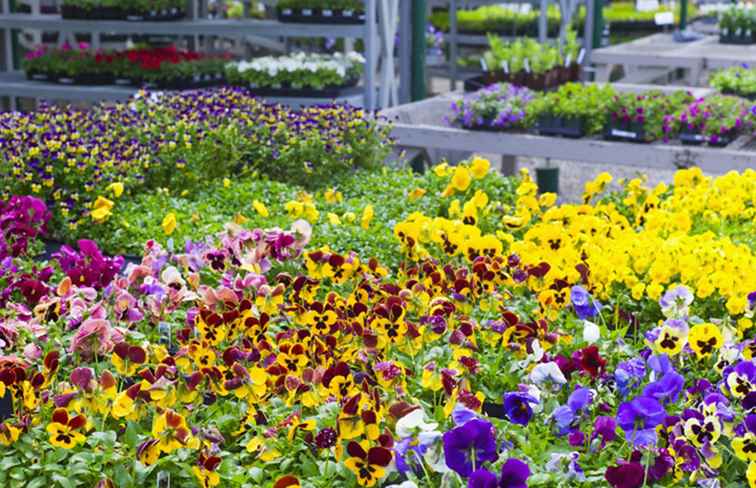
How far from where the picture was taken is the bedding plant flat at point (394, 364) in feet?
6.07

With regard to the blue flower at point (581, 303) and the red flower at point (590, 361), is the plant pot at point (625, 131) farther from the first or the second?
the red flower at point (590, 361)

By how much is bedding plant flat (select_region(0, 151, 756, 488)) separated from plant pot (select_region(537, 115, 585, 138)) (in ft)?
8.11

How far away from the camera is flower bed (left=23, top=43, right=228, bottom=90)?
7.62 metres

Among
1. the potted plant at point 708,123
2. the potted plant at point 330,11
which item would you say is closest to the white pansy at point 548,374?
the potted plant at point 708,123

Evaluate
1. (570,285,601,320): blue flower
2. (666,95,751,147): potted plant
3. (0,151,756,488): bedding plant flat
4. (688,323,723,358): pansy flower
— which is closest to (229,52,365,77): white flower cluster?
(666,95,751,147): potted plant

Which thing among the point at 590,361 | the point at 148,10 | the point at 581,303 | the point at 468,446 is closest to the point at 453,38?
the point at 148,10

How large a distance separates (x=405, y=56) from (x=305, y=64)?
106cm

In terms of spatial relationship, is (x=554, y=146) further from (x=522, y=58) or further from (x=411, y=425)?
(x=411, y=425)

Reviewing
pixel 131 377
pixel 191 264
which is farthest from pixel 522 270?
pixel 131 377

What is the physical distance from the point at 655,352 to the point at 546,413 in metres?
0.33

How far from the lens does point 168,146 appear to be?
4.41 meters

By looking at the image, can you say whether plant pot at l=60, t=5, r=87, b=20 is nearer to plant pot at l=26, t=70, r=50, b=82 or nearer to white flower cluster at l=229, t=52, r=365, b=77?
plant pot at l=26, t=70, r=50, b=82

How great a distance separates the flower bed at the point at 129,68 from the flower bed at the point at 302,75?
0.48 m

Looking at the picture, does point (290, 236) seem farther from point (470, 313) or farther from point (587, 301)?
point (587, 301)
